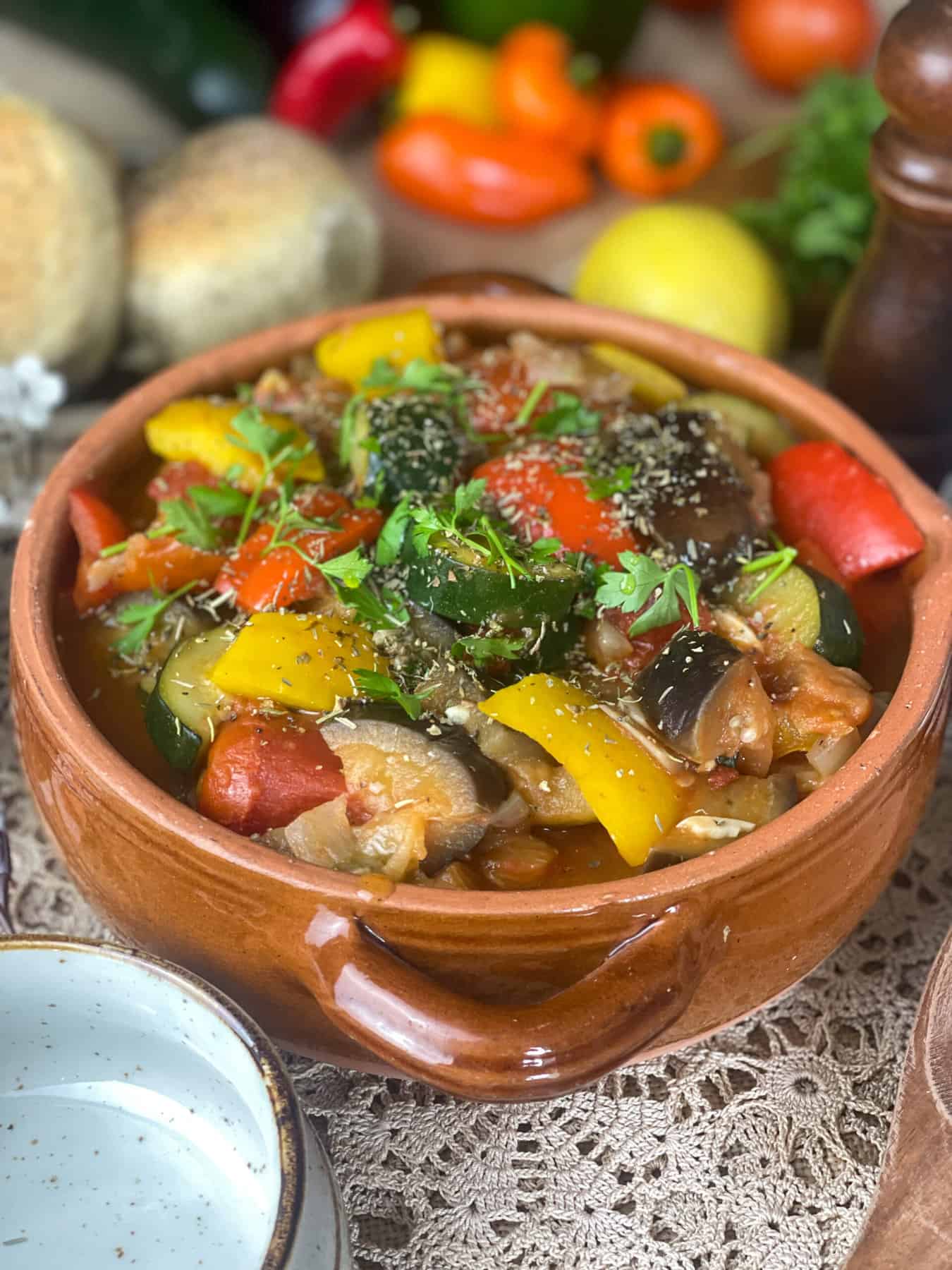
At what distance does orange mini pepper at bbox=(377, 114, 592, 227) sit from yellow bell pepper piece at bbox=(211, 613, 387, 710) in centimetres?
251

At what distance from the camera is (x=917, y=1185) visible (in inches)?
62.1

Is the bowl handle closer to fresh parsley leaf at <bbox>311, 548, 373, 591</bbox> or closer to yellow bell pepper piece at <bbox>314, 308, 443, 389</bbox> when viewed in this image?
fresh parsley leaf at <bbox>311, 548, 373, 591</bbox>

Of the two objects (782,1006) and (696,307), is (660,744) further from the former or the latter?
(696,307)

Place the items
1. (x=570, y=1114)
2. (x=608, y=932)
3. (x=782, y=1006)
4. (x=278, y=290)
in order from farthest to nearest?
(x=278, y=290) → (x=782, y=1006) → (x=570, y=1114) → (x=608, y=932)

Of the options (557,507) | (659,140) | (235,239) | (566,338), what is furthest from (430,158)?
(557,507)

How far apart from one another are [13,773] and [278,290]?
1611 millimetres

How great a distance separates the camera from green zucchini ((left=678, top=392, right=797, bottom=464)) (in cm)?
227

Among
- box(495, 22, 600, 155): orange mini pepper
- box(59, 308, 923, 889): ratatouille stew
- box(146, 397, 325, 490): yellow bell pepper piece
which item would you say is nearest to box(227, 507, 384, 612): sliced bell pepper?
box(59, 308, 923, 889): ratatouille stew

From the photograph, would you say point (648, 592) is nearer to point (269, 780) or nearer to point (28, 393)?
point (269, 780)

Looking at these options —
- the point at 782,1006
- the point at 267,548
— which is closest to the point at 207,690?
the point at 267,548

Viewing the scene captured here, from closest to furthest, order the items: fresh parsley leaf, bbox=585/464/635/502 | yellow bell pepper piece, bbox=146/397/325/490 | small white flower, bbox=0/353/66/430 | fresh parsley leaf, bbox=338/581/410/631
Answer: fresh parsley leaf, bbox=338/581/410/631
fresh parsley leaf, bbox=585/464/635/502
yellow bell pepper piece, bbox=146/397/325/490
small white flower, bbox=0/353/66/430

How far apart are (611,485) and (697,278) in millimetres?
1454

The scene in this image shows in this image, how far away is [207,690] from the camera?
1.76m

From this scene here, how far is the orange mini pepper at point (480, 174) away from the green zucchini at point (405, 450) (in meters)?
2.07
